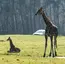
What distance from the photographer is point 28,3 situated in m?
97.4

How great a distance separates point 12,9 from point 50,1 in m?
9.45

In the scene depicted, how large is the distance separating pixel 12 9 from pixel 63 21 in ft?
41.7

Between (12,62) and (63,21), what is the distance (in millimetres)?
78404

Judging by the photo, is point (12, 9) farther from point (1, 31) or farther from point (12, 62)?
point (12, 62)

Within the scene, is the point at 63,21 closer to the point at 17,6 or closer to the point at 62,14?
the point at 62,14

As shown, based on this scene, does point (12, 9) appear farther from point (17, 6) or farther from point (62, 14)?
point (62, 14)

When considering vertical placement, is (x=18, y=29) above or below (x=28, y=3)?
below

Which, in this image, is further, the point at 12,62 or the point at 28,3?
the point at 28,3

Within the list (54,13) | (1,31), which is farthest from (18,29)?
(54,13)

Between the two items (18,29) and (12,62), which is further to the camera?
(18,29)

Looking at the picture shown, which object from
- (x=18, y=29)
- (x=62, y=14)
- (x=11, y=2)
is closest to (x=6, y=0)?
(x=11, y=2)

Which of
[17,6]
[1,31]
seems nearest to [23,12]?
[17,6]

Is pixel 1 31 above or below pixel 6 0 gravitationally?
below

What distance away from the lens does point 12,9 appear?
313ft
